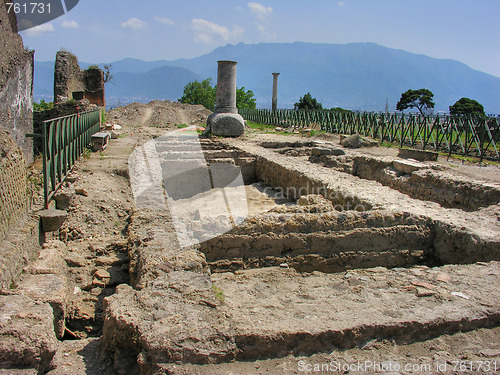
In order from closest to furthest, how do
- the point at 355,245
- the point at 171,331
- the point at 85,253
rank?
the point at 171,331, the point at 355,245, the point at 85,253

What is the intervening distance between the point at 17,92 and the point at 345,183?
6.33 meters

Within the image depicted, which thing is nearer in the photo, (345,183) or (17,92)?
(17,92)

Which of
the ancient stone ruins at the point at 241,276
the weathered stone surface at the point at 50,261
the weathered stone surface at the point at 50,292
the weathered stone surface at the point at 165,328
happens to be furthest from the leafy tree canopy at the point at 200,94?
the weathered stone surface at the point at 165,328

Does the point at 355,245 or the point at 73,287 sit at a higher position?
the point at 355,245

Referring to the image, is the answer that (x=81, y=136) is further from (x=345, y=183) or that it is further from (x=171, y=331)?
(x=171, y=331)

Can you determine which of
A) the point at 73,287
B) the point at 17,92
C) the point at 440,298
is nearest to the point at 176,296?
the point at 73,287

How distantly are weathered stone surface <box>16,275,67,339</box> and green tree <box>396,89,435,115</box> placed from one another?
53.7 meters

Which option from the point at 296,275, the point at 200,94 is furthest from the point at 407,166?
the point at 200,94

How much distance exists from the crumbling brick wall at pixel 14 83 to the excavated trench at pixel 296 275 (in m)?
2.38

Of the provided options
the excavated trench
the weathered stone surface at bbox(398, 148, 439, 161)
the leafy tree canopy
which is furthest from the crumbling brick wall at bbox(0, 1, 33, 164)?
the leafy tree canopy

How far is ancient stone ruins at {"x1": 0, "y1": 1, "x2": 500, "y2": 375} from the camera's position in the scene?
276cm

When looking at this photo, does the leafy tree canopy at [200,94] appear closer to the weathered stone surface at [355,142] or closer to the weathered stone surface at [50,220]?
the weathered stone surface at [355,142]

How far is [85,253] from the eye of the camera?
527cm

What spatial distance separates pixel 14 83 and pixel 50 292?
4.89 meters
